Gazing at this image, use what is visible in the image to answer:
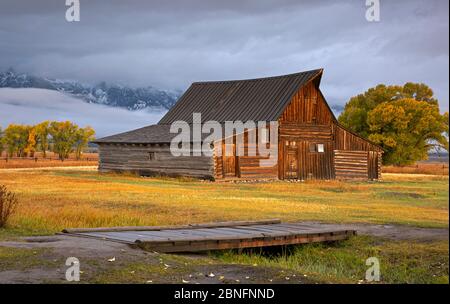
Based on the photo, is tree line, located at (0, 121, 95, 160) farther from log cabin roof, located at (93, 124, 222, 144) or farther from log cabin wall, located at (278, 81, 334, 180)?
log cabin wall, located at (278, 81, 334, 180)

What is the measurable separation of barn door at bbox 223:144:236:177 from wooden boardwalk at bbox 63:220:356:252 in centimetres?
2456

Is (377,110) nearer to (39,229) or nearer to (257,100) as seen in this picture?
(257,100)

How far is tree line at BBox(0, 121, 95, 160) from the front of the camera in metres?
96.0

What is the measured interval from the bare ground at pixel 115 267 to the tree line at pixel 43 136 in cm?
8525

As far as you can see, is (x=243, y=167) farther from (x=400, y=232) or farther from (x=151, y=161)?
(x=400, y=232)

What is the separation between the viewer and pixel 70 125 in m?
97.9

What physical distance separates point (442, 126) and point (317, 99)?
2254 cm

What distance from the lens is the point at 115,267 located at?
33.1 ft

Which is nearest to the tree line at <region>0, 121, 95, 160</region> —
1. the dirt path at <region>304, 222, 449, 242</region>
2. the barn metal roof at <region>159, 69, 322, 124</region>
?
the barn metal roof at <region>159, 69, 322, 124</region>

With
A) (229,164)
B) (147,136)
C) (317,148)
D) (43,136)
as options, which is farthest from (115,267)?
(43,136)

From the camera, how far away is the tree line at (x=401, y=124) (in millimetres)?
63312

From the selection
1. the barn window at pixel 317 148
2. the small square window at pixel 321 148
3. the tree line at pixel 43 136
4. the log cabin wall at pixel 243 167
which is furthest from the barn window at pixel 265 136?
the tree line at pixel 43 136

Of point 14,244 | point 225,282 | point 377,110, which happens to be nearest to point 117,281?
point 225,282

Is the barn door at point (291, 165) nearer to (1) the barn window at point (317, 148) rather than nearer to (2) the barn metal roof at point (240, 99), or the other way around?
(1) the barn window at point (317, 148)
